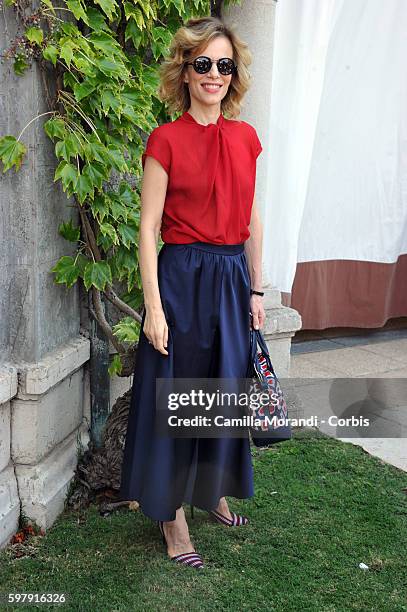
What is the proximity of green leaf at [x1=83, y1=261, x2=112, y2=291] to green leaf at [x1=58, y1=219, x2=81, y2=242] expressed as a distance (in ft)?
0.39

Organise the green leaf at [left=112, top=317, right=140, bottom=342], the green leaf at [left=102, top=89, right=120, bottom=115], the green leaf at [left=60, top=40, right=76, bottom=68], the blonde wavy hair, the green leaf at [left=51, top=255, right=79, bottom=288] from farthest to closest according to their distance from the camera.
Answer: the green leaf at [left=112, top=317, right=140, bottom=342]
the green leaf at [left=51, top=255, right=79, bottom=288]
the green leaf at [left=102, top=89, right=120, bottom=115]
the green leaf at [left=60, top=40, right=76, bottom=68]
the blonde wavy hair

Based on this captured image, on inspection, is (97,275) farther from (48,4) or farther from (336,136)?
(336,136)

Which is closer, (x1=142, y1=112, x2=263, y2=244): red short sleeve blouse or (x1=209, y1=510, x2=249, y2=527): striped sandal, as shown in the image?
(x1=142, y1=112, x2=263, y2=244): red short sleeve blouse

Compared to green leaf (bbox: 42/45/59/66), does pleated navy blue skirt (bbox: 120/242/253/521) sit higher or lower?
lower

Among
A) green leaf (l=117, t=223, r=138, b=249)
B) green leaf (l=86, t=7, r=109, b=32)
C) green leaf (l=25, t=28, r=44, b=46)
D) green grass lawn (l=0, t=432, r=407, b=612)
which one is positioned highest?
green leaf (l=86, t=7, r=109, b=32)

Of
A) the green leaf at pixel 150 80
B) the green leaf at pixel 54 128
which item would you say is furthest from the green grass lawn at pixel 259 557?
the green leaf at pixel 150 80

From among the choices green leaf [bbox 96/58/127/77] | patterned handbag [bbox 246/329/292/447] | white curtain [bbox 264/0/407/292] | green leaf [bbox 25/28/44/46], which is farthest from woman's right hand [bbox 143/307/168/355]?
white curtain [bbox 264/0/407/292]

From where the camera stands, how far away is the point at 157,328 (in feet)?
9.09

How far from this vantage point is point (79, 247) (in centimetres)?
340

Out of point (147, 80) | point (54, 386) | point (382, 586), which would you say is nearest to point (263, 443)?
point (382, 586)

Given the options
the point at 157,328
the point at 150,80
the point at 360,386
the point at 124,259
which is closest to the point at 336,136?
the point at 360,386

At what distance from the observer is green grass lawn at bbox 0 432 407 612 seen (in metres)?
2.77

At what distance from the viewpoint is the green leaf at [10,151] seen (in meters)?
2.86

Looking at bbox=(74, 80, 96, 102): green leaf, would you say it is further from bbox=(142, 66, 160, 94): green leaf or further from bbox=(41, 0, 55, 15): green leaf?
bbox=(142, 66, 160, 94): green leaf
